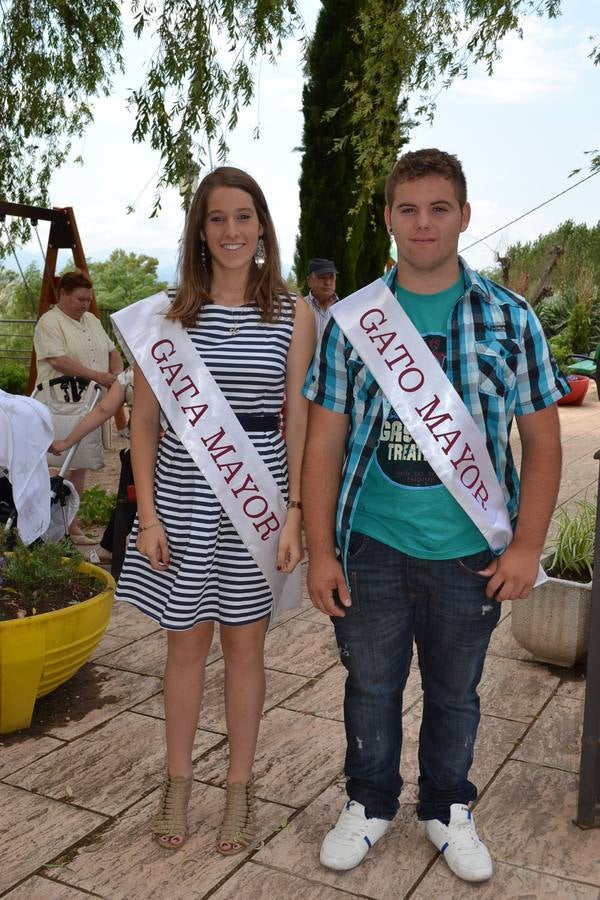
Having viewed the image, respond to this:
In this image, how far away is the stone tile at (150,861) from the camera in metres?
Answer: 2.48

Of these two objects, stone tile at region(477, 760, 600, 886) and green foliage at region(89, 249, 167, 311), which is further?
green foliage at region(89, 249, 167, 311)

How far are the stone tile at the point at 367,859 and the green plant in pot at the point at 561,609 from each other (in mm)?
1262

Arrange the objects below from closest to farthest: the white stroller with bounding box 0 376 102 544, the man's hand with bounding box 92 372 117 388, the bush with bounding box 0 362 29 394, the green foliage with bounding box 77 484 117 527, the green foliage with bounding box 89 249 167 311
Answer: the white stroller with bounding box 0 376 102 544, the man's hand with bounding box 92 372 117 388, the green foliage with bounding box 77 484 117 527, the bush with bounding box 0 362 29 394, the green foliage with bounding box 89 249 167 311

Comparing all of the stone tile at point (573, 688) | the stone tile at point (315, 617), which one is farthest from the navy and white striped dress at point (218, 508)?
the stone tile at point (315, 617)

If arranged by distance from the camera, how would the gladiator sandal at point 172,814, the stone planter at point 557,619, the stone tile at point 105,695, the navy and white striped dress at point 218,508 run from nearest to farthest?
the navy and white striped dress at point 218,508, the gladiator sandal at point 172,814, the stone tile at point 105,695, the stone planter at point 557,619

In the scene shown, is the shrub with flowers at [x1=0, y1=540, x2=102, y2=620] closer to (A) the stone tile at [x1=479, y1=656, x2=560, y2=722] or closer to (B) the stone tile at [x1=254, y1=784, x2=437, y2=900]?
(B) the stone tile at [x1=254, y1=784, x2=437, y2=900]

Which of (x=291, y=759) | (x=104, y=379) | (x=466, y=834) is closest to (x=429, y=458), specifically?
(x=466, y=834)

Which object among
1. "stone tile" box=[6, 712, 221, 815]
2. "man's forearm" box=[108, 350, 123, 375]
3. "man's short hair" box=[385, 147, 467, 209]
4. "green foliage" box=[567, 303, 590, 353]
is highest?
"green foliage" box=[567, 303, 590, 353]

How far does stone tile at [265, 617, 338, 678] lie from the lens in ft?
13.3

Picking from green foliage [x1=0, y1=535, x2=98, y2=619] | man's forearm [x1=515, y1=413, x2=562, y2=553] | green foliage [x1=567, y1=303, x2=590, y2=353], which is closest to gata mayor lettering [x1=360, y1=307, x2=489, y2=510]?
man's forearm [x1=515, y1=413, x2=562, y2=553]

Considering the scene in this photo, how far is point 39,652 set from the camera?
3334 mm

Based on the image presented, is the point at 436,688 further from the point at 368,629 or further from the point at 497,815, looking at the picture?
the point at 497,815

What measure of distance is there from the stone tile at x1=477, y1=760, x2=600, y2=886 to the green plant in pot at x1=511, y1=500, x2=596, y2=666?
82 centimetres

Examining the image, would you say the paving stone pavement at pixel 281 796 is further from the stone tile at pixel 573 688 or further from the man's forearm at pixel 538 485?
the man's forearm at pixel 538 485
